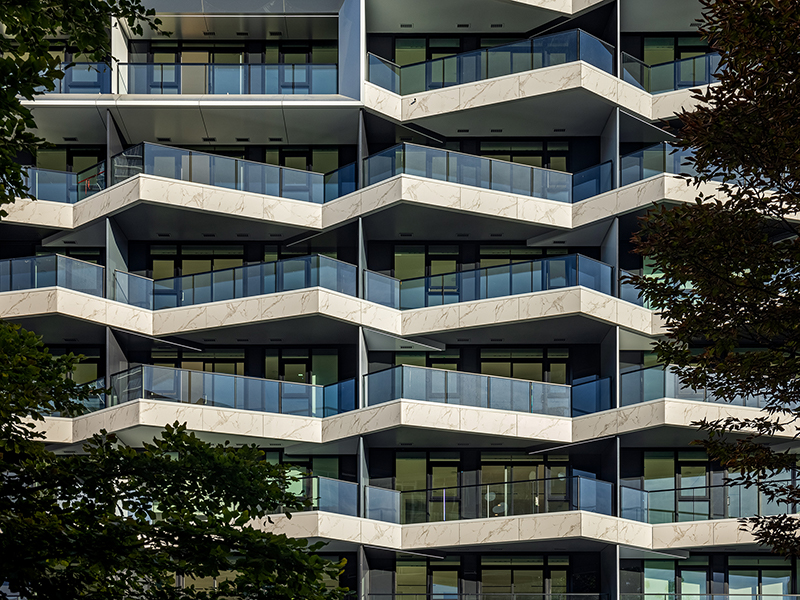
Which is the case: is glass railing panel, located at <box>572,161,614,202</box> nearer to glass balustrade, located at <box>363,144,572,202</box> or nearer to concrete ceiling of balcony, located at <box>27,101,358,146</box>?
glass balustrade, located at <box>363,144,572,202</box>

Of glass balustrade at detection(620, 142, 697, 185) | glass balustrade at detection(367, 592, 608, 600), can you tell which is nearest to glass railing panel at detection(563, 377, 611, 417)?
glass balustrade at detection(367, 592, 608, 600)

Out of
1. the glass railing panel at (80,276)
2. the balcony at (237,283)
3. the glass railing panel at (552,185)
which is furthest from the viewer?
the glass railing panel at (552,185)

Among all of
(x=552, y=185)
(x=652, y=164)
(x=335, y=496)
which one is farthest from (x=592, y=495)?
(x=652, y=164)

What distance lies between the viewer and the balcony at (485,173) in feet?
98.0

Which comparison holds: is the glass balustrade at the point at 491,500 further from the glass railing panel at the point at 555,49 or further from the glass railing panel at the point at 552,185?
the glass railing panel at the point at 555,49

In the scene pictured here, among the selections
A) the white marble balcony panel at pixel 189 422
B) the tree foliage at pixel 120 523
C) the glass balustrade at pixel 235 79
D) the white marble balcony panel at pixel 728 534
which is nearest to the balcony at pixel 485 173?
the glass balustrade at pixel 235 79

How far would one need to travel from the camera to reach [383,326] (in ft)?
97.5

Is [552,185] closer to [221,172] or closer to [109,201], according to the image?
[221,172]

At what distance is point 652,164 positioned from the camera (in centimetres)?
2977

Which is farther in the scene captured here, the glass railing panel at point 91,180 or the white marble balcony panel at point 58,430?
the glass railing panel at point 91,180

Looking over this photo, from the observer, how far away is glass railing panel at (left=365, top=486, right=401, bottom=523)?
27.6 metres

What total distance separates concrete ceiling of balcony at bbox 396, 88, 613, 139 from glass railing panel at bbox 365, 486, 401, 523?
A: 11430mm

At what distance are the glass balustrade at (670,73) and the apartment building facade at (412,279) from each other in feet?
0.29

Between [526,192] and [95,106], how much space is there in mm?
13292
